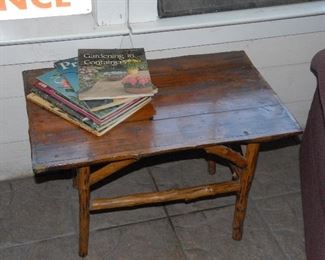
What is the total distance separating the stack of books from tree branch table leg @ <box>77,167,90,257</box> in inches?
5.0

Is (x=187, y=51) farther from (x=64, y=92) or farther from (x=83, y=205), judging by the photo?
(x=83, y=205)

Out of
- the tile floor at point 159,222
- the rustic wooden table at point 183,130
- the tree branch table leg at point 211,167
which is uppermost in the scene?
the rustic wooden table at point 183,130

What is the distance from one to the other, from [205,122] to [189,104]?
0.10 m

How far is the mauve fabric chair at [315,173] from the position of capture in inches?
55.6

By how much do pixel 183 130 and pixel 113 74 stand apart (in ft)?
0.89

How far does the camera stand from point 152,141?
1.33 m

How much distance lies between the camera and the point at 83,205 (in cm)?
145

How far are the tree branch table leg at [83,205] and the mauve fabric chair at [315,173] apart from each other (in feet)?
2.14

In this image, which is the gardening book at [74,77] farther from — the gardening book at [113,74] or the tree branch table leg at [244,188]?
the tree branch table leg at [244,188]

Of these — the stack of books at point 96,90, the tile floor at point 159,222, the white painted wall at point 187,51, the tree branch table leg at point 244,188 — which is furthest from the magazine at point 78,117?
the tile floor at point 159,222

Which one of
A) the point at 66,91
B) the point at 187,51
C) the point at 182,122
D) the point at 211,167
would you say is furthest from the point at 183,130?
the point at 211,167

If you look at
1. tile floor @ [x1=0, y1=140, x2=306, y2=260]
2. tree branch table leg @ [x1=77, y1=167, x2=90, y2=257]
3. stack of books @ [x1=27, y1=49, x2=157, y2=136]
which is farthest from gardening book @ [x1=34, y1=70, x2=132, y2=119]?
tile floor @ [x1=0, y1=140, x2=306, y2=260]

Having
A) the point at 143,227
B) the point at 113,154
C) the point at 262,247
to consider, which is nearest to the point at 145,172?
the point at 143,227

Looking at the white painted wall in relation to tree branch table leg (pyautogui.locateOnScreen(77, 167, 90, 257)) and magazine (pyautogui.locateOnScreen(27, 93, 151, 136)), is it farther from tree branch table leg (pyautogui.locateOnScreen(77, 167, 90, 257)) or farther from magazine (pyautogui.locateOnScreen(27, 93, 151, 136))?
tree branch table leg (pyautogui.locateOnScreen(77, 167, 90, 257))
